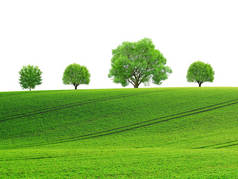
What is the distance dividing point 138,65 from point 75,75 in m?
24.9

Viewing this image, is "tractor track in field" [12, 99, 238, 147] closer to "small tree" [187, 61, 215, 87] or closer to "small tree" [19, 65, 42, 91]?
"small tree" [187, 61, 215, 87]

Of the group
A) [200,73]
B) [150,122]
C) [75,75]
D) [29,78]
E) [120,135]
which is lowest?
[120,135]

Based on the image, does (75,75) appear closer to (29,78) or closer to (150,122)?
(29,78)

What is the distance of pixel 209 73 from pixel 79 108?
2280 inches

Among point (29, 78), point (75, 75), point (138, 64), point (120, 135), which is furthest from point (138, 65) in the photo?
point (120, 135)

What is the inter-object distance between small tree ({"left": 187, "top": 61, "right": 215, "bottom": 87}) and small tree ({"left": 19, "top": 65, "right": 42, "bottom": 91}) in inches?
1941

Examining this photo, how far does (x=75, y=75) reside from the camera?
73812mm

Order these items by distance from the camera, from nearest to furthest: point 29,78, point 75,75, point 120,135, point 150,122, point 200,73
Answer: point 120,135
point 150,122
point 29,78
point 200,73
point 75,75

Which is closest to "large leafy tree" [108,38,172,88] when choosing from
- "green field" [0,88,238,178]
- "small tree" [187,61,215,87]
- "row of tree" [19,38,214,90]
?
"row of tree" [19,38,214,90]

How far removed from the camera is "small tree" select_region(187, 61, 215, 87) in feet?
241

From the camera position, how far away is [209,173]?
7.82 meters

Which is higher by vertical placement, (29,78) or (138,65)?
(138,65)

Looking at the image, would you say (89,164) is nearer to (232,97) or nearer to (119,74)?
(232,97)

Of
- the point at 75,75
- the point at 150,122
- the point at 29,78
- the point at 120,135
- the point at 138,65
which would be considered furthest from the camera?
the point at 75,75
